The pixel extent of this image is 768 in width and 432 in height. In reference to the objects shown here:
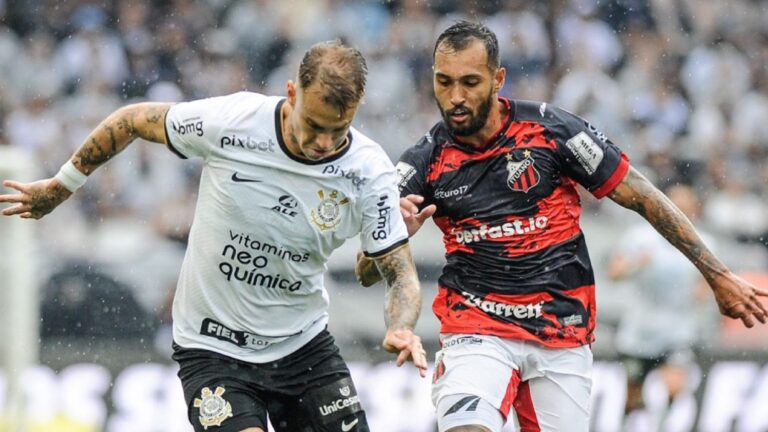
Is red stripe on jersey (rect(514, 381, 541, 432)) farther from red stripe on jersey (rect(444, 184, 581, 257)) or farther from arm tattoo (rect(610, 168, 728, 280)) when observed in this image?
arm tattoo (rect(610, 168, 728, 280))

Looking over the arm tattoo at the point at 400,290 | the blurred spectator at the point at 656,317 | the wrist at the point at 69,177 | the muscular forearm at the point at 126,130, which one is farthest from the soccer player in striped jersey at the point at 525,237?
the blurred spectator at the point at 656,317

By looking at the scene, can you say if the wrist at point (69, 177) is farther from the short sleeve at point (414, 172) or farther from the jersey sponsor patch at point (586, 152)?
the jersey sponsor patch at point (586, 152)

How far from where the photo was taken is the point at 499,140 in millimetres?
6520

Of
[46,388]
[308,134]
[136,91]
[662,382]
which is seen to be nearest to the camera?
[308,134]

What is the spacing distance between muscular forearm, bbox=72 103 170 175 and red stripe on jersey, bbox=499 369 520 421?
1913 mm

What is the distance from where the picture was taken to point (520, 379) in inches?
259

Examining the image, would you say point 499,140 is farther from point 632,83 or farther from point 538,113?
point 632,83

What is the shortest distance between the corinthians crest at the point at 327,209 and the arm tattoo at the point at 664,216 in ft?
4.50

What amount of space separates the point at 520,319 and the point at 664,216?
2.72 ft

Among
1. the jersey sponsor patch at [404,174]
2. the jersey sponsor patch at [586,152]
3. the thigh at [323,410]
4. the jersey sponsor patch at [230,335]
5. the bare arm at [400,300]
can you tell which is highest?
the jersey sponsor patch at [586,152]

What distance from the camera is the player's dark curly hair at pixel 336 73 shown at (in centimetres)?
555

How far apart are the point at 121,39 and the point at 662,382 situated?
6832 millimetres

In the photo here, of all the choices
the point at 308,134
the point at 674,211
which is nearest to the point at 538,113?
the point at 674,211

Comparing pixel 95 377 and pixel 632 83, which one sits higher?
pixel 632 83
